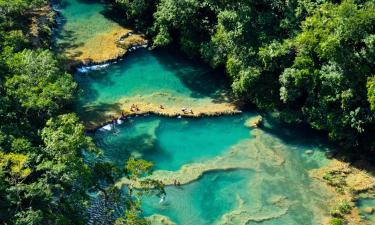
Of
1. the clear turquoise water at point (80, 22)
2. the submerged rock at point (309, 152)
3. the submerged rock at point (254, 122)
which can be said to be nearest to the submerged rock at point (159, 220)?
the submerged rock at point (254, 122)

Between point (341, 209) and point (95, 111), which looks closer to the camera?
point (341, 209)

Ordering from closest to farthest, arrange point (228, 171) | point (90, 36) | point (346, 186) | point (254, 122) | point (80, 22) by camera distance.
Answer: point (346, 186) < point (228, 171) < point (254, 122) < point (90, 36) < point (80, 22)

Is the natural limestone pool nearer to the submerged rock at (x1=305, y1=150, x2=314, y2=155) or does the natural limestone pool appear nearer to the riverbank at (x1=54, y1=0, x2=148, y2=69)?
the submerged rock at (x1=305, y1=150, x2=314, y2=155)

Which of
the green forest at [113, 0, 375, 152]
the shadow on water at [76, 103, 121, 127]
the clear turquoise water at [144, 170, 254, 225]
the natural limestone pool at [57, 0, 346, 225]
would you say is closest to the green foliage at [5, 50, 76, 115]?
the shadow on water at [76, 103, 121, 127]

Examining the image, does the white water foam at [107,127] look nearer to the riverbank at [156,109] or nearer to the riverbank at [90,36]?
the riverbank at [156,109]

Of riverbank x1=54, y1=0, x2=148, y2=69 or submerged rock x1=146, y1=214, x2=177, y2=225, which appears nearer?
submerged rock x1=146, y1=214, x2=177, y2=225

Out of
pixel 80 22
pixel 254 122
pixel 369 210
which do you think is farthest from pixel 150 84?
pixel 369 210

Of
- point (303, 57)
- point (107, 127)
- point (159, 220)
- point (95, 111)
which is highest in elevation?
point (303, 57)

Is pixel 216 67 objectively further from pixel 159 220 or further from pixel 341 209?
pixel 341 209
